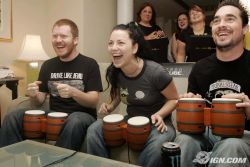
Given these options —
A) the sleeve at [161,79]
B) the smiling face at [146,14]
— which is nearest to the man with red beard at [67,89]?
the sleeve at [161,79]

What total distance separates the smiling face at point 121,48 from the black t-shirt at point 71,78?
11.6 inches

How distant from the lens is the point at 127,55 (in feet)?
5.75

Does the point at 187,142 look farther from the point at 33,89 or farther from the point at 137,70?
the point at 33,89

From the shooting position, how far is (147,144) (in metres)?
1.52

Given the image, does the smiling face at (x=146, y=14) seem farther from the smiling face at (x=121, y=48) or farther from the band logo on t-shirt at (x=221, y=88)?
the band logo on t-shirt at (x=221, y=88)

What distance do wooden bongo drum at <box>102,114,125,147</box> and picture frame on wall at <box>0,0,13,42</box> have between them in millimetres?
1983

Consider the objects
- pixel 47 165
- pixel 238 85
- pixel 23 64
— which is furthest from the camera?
pixel 23 64

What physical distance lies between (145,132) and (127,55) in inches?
19.9

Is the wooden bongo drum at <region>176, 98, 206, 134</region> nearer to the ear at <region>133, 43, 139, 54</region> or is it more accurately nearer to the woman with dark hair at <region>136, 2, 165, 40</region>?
the ear at <region>133, 43, 139, 54</region>

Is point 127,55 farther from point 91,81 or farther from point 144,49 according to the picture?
point 91,81

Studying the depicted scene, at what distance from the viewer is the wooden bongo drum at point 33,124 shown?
71.9 inches

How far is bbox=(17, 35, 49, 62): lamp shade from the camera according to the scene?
9.62ft

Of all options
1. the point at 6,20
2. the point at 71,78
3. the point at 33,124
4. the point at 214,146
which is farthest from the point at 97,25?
the point at 214,146

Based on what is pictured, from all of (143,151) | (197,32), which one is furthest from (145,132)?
(197,32)
